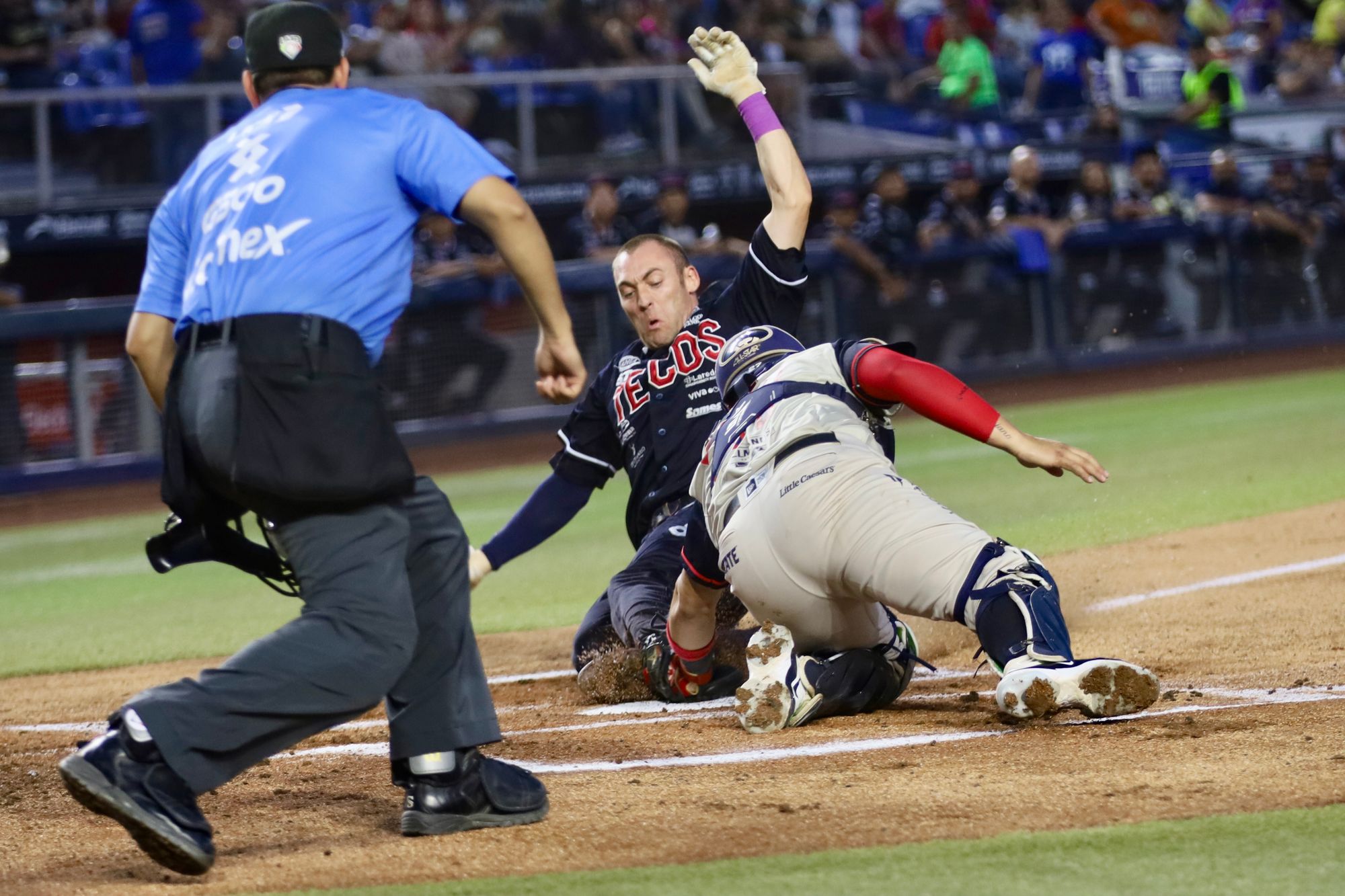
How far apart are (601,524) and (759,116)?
554 centimetres

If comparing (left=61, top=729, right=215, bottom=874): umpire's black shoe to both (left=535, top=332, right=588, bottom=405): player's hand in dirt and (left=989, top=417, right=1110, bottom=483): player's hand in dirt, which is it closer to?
(left=535, top=332, right=588, bottom=405): player's hand in dirt

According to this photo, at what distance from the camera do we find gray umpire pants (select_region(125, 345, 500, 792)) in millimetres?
3234

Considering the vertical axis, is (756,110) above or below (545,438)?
above

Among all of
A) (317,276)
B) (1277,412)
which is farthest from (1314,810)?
(1277,412)

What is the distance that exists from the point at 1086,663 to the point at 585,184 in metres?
11.5

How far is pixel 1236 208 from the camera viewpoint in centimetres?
1691

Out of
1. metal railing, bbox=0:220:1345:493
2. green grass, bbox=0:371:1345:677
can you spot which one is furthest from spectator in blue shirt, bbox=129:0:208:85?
green grass, bbox=0:371:1345:677

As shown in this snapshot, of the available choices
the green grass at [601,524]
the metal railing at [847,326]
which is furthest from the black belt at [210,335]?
the metal railing at [847,326]

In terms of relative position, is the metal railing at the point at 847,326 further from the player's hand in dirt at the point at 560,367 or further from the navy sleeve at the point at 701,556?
the player's hand in dirt at the point at 560,367

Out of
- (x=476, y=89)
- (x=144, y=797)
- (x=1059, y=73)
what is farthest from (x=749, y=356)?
(x=1059, y=73)

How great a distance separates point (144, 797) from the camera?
10.3 ft

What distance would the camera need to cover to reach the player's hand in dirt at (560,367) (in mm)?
3543

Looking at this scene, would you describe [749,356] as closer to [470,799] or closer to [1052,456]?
[1052,456]

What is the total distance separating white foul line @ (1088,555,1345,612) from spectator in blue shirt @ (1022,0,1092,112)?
Result: 507 inches
